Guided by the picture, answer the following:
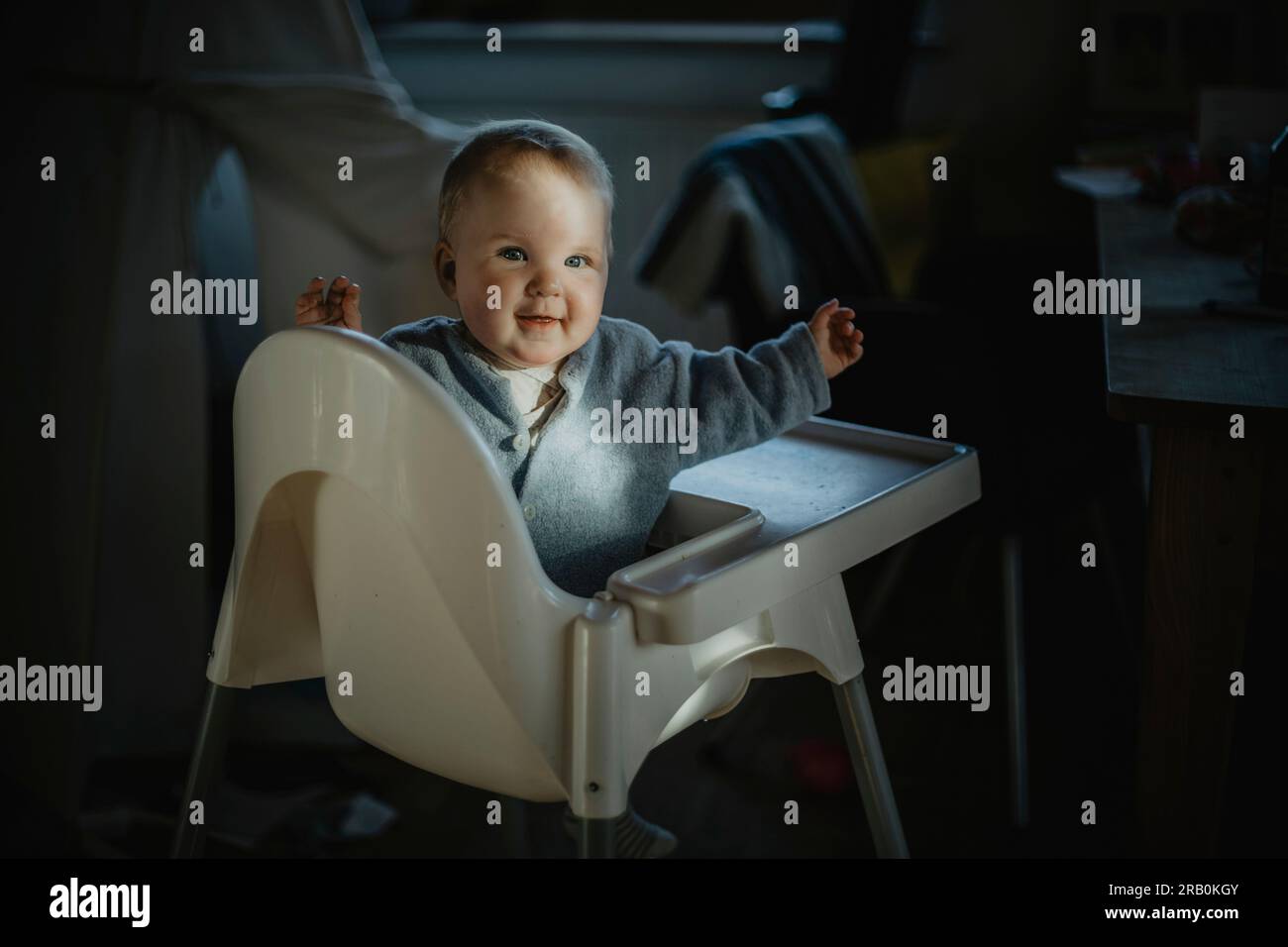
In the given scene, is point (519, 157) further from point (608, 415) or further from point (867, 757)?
point (867, 757)

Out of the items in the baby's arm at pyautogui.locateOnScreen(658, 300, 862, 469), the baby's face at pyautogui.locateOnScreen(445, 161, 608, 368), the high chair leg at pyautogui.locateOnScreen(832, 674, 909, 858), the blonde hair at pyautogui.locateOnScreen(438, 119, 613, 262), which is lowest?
the high chair leg at pyautogui.locateOnScreen(832, 674, 909, 858)

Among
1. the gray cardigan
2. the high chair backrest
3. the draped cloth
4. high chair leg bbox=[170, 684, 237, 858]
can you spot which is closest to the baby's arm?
the gray cardigan

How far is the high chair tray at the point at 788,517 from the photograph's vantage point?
0.91 metres

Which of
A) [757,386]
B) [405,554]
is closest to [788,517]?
[757,386]

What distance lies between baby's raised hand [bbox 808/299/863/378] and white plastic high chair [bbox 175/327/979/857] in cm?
11

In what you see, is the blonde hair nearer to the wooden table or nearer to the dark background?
the wooden table

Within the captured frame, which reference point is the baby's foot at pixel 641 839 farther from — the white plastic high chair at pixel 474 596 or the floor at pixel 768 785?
the white plastic high chair at pixel 474 596

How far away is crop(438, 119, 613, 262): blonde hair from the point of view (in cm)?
97

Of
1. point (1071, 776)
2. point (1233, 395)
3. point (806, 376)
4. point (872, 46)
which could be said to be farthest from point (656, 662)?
point (872, 46)

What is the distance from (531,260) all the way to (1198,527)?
2.00 feet

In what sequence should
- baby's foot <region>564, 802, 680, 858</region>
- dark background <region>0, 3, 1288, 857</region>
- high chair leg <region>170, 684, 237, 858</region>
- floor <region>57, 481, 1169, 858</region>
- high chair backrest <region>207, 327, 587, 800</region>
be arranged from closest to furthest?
1. high chair backrest <region>207, 327, 587, 800</region>
2. high chair leg <region>170, 684, 237, 858</region>
3. baby's foot <region>564, 802, 680, 858</region>
4. dark background <region>0, 3, 1288, 857</region>
5. floor <region>57, 481, 1169, 858</region>

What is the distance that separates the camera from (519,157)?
970 mm
